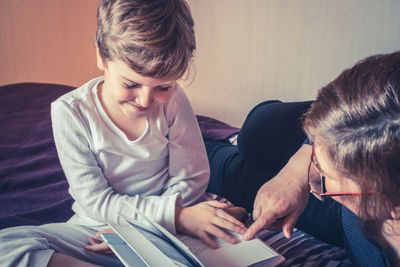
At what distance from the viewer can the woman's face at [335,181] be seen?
2.02ft

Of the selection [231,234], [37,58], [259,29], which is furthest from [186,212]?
[37,58]

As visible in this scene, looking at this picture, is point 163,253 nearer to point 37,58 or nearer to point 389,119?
point 389,119

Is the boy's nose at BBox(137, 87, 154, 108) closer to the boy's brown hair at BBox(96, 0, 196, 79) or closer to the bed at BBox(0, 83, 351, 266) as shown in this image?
the boy's brown hair at BBox(96, 0, 196, 79)

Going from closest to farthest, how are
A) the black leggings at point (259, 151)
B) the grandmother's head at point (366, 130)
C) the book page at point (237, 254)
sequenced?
the grandmother's head at point (366, 130), the book page at point (237, 254), the black leggings at point (259, 151)

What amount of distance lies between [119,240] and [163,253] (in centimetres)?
12

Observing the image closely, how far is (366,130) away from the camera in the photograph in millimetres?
535

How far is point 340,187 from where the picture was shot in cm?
64

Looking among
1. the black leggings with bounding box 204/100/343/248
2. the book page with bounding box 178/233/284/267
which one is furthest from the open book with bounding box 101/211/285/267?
Answer: the black leggings with bounding box 204/100/343/248

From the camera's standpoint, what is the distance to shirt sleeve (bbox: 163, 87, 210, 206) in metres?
1.06

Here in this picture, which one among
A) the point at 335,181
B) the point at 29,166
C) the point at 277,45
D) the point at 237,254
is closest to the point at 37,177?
the point at 29,166

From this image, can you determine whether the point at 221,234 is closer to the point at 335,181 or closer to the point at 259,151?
the point at 335,181

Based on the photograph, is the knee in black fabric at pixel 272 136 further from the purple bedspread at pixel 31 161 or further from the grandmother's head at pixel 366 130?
the grandmother's head at pixel 366 130

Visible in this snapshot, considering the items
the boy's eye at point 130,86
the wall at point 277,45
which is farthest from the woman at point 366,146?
the wall at point 277,45

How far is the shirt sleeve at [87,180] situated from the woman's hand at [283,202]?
0.71ft
